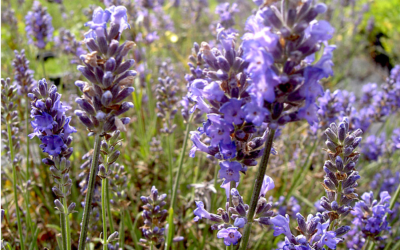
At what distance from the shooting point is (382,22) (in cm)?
950

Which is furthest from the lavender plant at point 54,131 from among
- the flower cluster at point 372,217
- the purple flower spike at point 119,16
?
the flower cluster at point 372,217

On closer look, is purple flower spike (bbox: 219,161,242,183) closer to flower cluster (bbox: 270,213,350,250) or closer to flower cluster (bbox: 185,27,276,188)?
flower cluster (bbox: 185,27,276,188)

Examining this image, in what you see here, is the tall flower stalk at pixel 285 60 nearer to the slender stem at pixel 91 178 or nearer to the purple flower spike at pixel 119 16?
the purple flower spike at pixel 119 16

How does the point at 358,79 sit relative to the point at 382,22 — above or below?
below

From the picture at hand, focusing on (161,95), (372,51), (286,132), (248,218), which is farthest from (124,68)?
(372,51)

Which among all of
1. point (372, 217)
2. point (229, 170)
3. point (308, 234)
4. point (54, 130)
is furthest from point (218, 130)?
point (372, 217)

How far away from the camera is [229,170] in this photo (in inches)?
57.7

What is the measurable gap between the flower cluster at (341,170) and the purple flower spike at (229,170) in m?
0.59

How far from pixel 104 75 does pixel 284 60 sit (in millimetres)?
724

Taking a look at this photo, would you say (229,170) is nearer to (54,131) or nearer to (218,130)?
(218,130)

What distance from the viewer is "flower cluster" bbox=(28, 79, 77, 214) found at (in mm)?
1607

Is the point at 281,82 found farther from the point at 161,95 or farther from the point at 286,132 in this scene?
the point at 286,132

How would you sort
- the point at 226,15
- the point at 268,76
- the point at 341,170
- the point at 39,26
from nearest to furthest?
the point at 268,76
the point at 341,170
the point at 39,26
the point at 226,15

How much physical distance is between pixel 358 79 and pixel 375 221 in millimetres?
6832
